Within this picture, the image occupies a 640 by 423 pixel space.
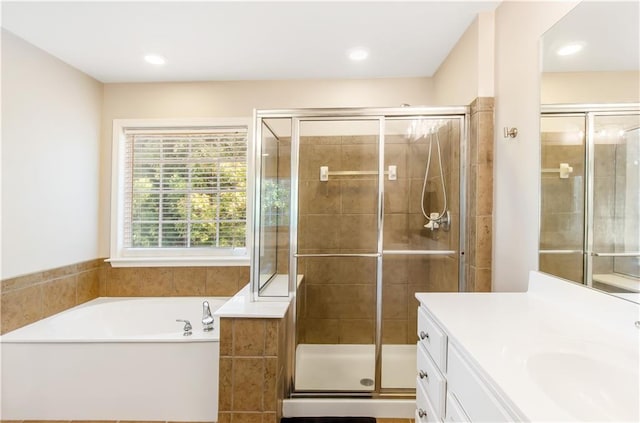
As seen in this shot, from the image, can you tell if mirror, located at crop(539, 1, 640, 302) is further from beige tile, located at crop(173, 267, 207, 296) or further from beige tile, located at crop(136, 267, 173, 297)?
beige tile, located at crop(136, 267, 173, 297)

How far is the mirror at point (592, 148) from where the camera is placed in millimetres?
987

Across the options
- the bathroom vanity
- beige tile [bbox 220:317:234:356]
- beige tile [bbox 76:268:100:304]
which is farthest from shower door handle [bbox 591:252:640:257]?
beige tile [bbox 76:268:100:304]

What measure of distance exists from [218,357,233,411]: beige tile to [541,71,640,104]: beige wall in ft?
6.73

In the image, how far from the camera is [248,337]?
1729 mm

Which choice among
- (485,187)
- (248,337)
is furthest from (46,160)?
(485,187)

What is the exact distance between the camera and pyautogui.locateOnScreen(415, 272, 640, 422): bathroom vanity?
72 cm

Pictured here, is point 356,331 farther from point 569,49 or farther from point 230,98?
point 230,98

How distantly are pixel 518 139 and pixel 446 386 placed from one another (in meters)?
1.26

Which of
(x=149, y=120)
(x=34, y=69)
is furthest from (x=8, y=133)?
(x=149, y=120)

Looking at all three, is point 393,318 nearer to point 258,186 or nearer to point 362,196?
point 362,196

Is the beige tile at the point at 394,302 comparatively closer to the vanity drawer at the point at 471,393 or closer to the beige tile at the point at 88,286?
the vanity drawer at the point at 471,393

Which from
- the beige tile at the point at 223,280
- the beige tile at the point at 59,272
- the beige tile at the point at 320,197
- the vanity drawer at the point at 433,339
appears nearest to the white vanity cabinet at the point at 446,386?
the vanity drawer at the point at 433,339

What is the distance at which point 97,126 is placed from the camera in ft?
9.07

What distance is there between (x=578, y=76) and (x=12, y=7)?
9.51ft
